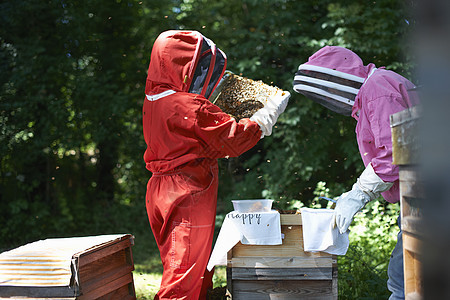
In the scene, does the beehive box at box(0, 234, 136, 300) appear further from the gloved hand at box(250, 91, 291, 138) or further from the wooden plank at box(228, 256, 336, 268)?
the gloved hand at box(250, 91, 291, 138)

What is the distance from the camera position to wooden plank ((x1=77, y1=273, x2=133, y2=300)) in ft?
7.38

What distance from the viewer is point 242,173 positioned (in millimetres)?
6871

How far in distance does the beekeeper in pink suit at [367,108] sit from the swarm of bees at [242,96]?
0.28m

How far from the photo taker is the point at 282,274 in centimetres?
245

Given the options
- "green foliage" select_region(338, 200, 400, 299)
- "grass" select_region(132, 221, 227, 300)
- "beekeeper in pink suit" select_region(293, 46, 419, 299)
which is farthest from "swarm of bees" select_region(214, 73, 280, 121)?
"green foliage" select_region(338, 200, 400, 299)

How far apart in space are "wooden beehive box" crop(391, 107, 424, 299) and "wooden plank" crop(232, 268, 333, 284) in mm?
888

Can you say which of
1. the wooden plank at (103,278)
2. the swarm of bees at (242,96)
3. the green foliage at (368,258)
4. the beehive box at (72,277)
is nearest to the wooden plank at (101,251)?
the beehive box at (72,277)

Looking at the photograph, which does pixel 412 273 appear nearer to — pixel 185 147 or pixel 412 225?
pixel 412 225

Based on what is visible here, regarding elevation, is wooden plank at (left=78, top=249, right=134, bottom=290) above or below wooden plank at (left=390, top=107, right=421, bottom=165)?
below

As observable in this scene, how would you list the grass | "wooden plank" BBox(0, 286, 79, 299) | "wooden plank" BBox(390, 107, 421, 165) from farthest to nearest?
the grass → "wooden plank" BBox(0, 286, 79, 299) → "wooden plank" BBox(390, 107, 421, 165)

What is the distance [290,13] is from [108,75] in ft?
8.74

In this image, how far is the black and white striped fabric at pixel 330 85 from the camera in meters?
2.54

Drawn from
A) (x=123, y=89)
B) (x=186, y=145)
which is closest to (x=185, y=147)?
(x=186, y=145)

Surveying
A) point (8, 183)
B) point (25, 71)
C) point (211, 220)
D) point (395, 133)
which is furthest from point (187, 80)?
point (8, 183)
